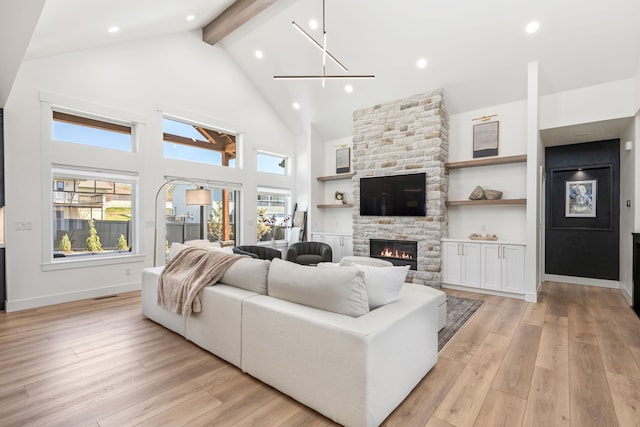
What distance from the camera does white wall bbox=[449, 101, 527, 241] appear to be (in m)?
5.11

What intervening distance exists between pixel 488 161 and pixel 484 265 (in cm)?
175

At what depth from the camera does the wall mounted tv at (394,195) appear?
5.57 meters

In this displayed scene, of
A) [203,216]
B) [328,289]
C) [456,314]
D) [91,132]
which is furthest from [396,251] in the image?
[91,132]

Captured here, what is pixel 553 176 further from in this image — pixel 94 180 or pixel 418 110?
pixel 94 180

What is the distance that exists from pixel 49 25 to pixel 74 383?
347 cm

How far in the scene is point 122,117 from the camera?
15.7 ft

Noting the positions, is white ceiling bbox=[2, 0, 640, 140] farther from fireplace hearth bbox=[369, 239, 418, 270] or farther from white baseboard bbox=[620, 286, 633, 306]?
white baseboard bbox=[620, 286, 633, 306]

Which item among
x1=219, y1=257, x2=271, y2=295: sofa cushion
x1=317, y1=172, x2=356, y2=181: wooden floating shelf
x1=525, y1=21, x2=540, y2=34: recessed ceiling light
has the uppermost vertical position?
x1=525, y1=21, x2=540, y2=34: recessed ceiling light

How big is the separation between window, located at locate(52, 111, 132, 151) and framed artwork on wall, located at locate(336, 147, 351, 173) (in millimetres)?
4294

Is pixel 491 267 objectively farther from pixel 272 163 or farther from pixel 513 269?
pixel 272 163

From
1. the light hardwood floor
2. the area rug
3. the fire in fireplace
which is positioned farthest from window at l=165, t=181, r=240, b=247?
the area rug

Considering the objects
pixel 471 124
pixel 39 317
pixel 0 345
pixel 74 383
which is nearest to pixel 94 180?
pixel 39 317

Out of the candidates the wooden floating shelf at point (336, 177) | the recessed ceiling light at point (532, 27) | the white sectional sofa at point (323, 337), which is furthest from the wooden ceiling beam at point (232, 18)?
the white sectional sofa at point (323, 337)

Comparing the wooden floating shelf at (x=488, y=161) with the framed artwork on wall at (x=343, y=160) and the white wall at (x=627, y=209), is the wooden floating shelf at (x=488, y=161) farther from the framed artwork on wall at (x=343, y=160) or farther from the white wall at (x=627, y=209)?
the framed artwork on wall at (x=343, y=160)
